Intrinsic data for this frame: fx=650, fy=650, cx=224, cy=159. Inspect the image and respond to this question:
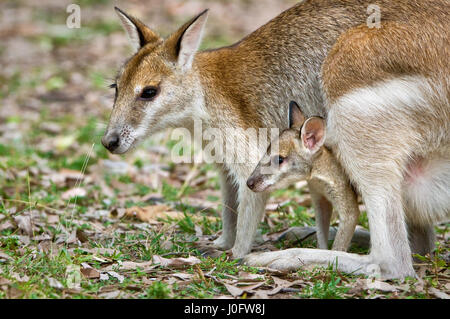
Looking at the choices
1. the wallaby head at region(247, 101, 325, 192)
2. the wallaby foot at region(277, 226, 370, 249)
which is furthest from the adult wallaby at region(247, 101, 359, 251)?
the wallaby foot at region(277, 226, 370, 249)

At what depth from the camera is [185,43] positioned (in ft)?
18.8

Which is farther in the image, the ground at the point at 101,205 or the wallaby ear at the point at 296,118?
the wallaby ear at the point at 296,118

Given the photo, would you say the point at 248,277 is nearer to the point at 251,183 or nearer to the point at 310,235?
the point at 251,183

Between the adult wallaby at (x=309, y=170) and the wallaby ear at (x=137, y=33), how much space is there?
158 cm

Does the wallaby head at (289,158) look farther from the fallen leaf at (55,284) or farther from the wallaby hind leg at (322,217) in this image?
the fallen leaf at (55,284)

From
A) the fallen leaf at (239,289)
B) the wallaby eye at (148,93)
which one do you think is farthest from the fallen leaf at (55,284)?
the wallaby eye at (148,93)

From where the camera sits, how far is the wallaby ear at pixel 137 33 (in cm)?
602

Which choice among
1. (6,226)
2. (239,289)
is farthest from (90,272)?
(6,226)

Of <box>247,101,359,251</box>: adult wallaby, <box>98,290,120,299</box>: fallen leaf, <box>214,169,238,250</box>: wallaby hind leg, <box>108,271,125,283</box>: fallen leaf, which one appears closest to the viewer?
<box>98,290,120,299</box>: fallen leaf

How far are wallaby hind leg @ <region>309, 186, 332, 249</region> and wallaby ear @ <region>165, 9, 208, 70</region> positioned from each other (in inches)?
61.8

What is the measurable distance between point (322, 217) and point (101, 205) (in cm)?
294

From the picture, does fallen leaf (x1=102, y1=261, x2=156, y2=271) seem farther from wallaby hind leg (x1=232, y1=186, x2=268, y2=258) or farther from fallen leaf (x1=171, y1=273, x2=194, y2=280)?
wallaby hind leg (x1=232, y1=186, x2=268, y2=258)

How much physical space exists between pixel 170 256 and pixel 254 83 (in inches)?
66.4

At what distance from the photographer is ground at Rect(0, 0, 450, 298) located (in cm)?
464
